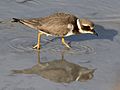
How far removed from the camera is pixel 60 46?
7770mm

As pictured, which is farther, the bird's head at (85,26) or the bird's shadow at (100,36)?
the bird's shadow at (100,36)

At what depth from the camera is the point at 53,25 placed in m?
7.62

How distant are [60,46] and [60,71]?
903 mm

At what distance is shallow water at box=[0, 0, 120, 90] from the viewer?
21.4 ft

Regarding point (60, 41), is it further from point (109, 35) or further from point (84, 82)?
point (84, 82)

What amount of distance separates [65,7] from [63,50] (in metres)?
1.89

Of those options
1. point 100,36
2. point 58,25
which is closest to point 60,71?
point 58,25

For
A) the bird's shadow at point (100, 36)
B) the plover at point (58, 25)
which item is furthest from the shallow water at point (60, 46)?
the plover at point (58, 25)

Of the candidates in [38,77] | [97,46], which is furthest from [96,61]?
[38,77]

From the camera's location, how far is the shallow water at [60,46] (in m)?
6.53

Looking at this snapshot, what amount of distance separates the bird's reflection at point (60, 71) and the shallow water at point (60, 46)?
90 millimetres

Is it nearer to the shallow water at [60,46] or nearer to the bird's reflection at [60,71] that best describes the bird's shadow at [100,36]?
the shallow water at [60,46]

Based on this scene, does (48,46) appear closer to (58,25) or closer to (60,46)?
(60,46)

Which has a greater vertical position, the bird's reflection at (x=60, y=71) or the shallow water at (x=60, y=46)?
the shallow water at (x=60, y=46)
